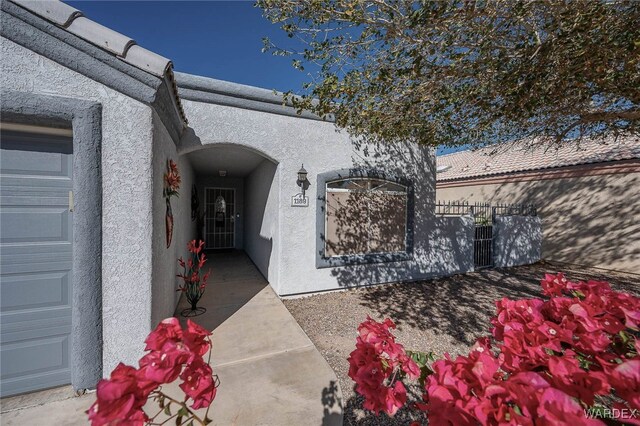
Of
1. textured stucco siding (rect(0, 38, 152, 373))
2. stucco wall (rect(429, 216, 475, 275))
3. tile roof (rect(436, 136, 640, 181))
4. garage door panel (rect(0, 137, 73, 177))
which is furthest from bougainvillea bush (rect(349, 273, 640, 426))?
tile roof (rect(436, 136, 640, 181))

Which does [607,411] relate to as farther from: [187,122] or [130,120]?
[187,122]

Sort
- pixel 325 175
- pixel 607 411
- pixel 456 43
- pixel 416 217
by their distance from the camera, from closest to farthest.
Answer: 1. pixel 607 411
2. pixel 456 43
3. pixel 325 175
4. pixel 416 217

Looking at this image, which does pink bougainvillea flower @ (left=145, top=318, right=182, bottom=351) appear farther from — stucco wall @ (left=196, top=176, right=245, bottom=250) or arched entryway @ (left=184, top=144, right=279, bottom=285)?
stucco wall @ (left=196, top=176, right=245, bottom=250)

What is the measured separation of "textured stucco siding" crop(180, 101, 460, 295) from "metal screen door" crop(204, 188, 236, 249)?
582 centimetres

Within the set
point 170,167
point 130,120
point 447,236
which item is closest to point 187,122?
point 170,167

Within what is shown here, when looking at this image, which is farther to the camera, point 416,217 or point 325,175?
point 416,217

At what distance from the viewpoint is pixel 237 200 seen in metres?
11.3

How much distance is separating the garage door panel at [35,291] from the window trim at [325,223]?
424cm

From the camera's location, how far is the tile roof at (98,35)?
2.46 meters

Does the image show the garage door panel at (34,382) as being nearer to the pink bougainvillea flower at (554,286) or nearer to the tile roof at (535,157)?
the pink bougainvillea flower at (554,286)

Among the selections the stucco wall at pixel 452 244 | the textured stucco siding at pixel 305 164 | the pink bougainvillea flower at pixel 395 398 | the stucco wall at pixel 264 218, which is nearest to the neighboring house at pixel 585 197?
the stucco wall at pixel 452 244

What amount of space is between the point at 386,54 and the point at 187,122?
3.77m

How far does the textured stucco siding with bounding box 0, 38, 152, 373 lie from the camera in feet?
8.82

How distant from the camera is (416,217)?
23.4ft
